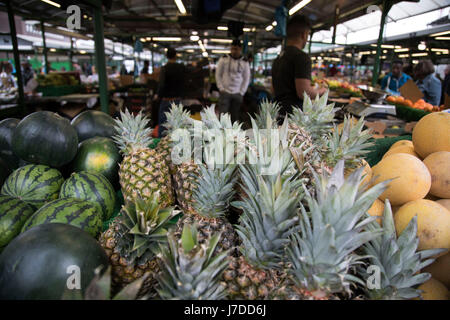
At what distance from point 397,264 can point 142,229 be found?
1.06 metres

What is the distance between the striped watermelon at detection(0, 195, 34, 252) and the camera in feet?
4.75

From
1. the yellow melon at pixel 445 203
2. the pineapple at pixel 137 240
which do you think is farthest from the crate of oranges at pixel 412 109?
the pineapple at pixel 137 240

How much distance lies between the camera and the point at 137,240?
3.92ft

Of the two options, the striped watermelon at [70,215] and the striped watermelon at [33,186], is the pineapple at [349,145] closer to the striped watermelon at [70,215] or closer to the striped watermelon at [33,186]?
the striped watermelon at [70,215]

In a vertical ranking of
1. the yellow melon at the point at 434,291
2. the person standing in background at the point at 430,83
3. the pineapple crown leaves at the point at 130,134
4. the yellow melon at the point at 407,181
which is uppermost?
the person standing in background at the point at 430,83

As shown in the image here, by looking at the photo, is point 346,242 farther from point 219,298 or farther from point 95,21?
point 95,21

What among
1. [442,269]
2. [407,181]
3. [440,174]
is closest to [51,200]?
[407,181]

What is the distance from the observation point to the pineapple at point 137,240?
Answer: 3.99ft

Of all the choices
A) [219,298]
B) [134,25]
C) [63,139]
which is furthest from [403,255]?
[134,25]

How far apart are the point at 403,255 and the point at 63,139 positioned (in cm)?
218

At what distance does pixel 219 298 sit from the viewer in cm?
101

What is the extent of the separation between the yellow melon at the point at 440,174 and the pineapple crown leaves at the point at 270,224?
102 cm

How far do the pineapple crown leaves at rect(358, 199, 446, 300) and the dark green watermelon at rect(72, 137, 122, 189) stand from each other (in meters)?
1.97

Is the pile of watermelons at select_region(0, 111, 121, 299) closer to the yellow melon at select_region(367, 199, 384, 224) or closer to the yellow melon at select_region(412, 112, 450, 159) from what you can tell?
the yellow melon at select_region(367, 199, 384, 224)
